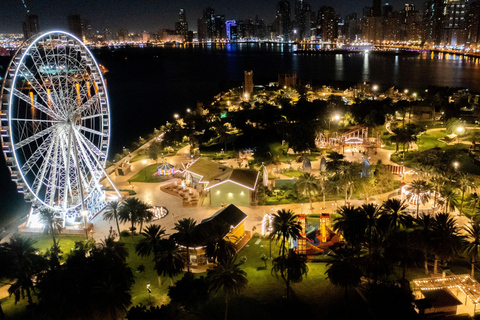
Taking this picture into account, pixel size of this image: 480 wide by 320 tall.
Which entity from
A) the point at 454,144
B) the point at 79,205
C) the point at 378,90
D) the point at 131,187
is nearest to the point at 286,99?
the point at 378,90

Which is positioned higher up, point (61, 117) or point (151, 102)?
point (61, 117)

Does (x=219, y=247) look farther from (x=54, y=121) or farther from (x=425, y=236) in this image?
(x=54, y=121)

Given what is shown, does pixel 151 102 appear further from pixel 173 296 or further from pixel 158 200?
pixel 173 296

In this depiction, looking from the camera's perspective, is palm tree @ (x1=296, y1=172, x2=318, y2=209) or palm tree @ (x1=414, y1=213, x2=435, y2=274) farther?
palm tree @ (x1=296, y1=172, x2=318, y2=209)

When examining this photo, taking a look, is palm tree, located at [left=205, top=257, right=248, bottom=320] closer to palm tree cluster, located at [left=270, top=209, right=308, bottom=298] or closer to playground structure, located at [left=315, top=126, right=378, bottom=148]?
palm tree cluster, located at [left=270, top=209, right=308, bottom=298]

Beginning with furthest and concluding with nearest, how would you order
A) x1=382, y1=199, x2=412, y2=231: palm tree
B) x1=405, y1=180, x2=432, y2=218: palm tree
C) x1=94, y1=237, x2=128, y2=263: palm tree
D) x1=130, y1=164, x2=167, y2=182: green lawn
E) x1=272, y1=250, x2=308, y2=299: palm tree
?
x1=130, y1=164, x2=167, y2=182: green lawn, x1=405, y1=180, x2=432, y2=218: palm tree, x1=382, y1=199, x2=412, y2=231: palm tree, x1=94, y1=237, x2=128, y2=263: palm tree, x1=272, y1=250, x2=308, y2=299: palm tree

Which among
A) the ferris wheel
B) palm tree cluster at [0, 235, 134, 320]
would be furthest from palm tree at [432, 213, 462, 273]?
the ferris wheel

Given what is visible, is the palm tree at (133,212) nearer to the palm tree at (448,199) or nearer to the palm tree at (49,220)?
the palm tree at (49,220)
